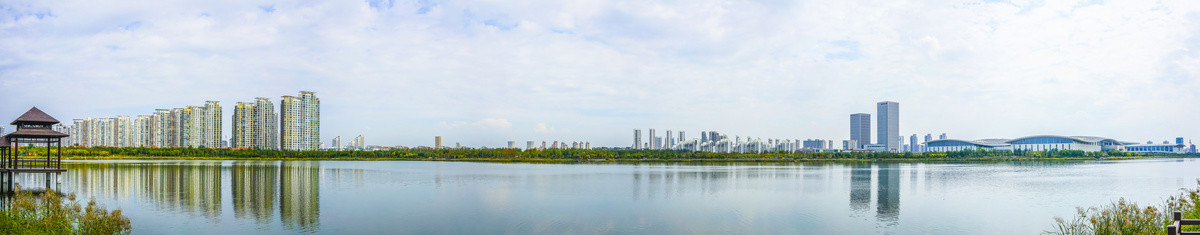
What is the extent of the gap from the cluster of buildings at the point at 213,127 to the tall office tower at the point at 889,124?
15955 centimetres

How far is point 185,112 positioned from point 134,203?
262 ft

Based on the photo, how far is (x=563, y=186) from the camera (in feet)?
89.5

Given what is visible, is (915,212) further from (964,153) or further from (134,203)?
(964,153)

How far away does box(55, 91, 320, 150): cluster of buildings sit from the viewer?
3433 inches

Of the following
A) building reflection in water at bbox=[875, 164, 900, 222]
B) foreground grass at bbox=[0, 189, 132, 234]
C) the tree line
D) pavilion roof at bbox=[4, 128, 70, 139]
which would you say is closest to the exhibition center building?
the tree line

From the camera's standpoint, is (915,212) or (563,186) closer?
(915,212)

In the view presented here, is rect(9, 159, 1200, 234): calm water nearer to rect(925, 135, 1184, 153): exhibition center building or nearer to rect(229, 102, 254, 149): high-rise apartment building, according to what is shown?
rect(229, 102, 254, 149): high-rise apartment building

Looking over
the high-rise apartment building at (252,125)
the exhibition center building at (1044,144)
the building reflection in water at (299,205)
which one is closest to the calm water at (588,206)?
the building reflection in water at (299,205)

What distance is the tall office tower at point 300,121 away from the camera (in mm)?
88062

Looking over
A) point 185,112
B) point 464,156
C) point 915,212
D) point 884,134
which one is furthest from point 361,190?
point 884,134

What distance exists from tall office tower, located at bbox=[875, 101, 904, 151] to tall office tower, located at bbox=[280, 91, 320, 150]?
158459 mm

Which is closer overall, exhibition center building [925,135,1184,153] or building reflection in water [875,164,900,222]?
building reflection in water [875,164,900,222]

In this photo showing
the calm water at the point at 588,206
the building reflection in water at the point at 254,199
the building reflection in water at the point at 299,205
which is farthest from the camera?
the building reflection in water at the point at 254,199

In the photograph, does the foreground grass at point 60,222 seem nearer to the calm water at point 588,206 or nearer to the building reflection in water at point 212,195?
the calm water at point 588,206
